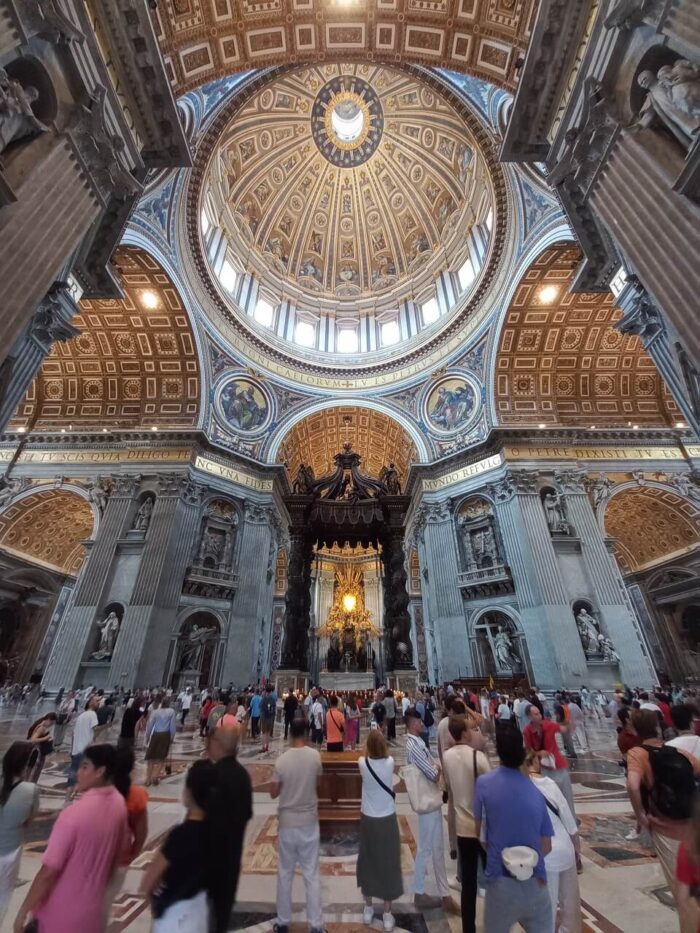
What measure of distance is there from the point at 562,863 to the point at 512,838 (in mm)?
630

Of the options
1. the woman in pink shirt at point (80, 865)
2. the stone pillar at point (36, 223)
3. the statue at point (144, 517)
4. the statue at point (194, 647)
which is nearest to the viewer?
the woman in pink shirt at point (80, 865)

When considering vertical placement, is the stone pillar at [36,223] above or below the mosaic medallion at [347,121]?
below

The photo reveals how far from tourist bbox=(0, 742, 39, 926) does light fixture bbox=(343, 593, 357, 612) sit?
3139 centimetres

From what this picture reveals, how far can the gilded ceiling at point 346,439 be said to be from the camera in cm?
2552

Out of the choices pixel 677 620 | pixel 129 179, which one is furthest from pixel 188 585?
pixel 677 620

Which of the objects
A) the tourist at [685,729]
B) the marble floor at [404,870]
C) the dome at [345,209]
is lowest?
the marble floor at [404,870]

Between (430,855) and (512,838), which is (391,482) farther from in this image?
(512,838)

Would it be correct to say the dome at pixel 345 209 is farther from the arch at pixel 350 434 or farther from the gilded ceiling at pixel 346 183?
the arch at pixel 350 434

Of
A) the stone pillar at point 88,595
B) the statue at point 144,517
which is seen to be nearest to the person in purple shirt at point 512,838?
the stone pillar at point 88,595

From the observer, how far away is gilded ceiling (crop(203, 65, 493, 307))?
77.9 feet

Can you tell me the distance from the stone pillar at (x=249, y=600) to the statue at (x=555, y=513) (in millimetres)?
13592

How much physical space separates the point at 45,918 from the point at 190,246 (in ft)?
75.8

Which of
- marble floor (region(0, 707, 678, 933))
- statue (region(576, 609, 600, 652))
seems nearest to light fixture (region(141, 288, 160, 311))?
marble floor (region(0, 707, 678, 933))

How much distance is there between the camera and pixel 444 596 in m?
19.5
